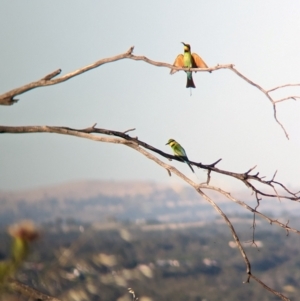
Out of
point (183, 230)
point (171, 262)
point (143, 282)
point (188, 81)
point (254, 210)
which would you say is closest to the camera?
point (254, 210)

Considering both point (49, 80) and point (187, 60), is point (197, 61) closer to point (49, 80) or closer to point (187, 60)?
point (187, 60)

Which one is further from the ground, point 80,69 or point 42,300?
point 80,69

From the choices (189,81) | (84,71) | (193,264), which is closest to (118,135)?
(84,71)

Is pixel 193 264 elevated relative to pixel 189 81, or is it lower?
lower

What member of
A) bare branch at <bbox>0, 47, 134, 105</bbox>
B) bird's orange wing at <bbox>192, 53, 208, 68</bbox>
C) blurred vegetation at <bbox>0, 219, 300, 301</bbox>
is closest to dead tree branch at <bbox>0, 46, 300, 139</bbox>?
bare branch at <bbox>0, 47, 134, 105</bbox>

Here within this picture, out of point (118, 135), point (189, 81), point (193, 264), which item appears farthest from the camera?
point (193, 264)

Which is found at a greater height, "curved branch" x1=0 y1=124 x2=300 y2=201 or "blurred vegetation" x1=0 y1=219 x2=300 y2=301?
"curved branch" x1=0 y1=124 x2=300 y2=201

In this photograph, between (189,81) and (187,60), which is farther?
(189,81)

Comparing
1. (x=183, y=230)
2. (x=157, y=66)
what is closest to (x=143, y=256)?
(x=183, y=230)

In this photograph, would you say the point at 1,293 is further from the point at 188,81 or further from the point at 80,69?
the point at 188,81

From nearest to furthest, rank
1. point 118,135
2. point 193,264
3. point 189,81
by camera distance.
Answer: point 118,135, point 189,81, point 193,264

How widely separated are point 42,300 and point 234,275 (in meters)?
18.6

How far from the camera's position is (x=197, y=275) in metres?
19.5

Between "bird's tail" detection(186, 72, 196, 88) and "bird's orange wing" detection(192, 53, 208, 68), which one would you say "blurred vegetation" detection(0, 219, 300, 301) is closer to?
"bird's tail" detection(186, 72, 196, 88)
